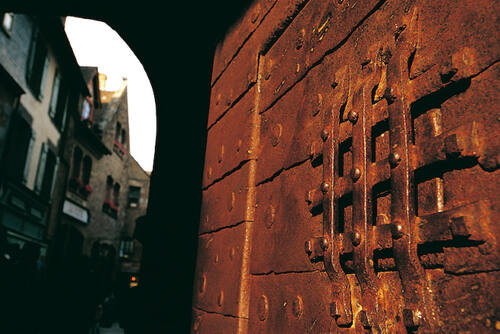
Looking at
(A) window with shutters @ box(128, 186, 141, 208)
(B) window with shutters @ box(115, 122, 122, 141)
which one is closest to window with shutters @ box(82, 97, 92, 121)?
(B) window with shutters @ box(115, 122, 122, 141)

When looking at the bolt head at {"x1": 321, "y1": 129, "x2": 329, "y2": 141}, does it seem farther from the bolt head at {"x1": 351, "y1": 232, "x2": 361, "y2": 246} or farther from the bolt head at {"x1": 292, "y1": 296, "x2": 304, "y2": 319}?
the bolt head at {"x1": 292, "y1": 296, "x2": 304, "y2": 319}

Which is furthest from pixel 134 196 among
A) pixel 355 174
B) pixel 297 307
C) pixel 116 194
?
pixel 355 174

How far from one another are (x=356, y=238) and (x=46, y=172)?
1412cm

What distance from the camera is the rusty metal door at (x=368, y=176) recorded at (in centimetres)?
75

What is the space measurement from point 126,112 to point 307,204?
2367cm

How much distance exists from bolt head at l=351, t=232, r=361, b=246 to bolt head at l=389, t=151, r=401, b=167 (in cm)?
17

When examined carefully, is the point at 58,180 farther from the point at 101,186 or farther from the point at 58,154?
the point at 101,186

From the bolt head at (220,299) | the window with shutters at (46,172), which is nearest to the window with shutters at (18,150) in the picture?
the window with shutters at (46,172)

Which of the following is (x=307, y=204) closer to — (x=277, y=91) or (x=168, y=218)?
(x=277, y=91)

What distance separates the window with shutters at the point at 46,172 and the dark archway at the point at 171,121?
1033 cm

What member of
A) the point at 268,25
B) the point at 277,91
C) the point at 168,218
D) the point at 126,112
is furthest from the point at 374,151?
the point at 126,112

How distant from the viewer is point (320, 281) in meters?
1.13

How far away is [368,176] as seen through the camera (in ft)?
3.22

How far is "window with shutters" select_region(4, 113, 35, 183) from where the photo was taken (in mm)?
10500
